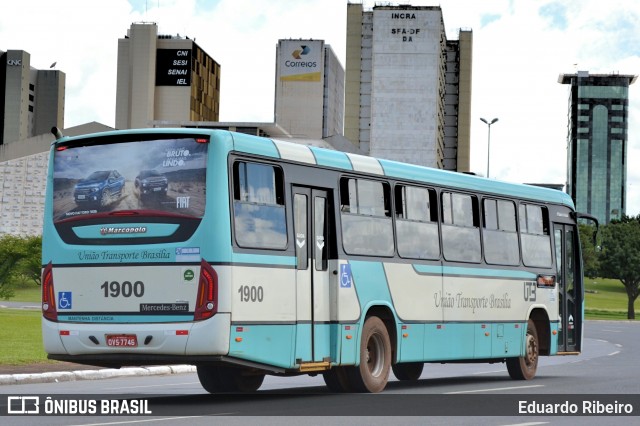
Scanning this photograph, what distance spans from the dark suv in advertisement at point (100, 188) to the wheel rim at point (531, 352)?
9.86 meters

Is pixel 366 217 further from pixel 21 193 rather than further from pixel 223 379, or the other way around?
pixel 21 193

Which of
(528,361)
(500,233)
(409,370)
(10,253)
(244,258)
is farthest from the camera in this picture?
(10,253)

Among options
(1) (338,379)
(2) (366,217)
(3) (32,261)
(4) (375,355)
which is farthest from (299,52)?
(1) (338,379)

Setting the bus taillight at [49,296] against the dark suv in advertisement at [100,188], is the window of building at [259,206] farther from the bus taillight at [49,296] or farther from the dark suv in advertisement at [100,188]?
the bus taillight at [49,296]

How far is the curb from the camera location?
2025cm

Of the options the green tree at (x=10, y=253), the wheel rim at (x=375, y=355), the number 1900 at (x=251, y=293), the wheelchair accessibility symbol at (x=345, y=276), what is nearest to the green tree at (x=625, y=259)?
the green tree at (x=10, y=253)

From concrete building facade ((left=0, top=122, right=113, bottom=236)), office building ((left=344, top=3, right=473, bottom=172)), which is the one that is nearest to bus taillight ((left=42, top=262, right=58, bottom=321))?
office building ((left=344, top=3, right=473, bottom=172))

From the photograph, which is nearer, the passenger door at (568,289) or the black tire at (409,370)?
the black tire at (409,370)

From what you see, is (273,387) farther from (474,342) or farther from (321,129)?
(321,129)

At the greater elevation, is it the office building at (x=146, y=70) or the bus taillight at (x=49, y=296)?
the office building at (x=146, y=70)

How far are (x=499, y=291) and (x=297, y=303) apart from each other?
6240mm

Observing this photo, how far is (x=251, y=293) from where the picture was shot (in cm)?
1500

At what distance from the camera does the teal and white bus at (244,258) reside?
14.6 metres

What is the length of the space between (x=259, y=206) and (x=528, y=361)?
28.8 ft
